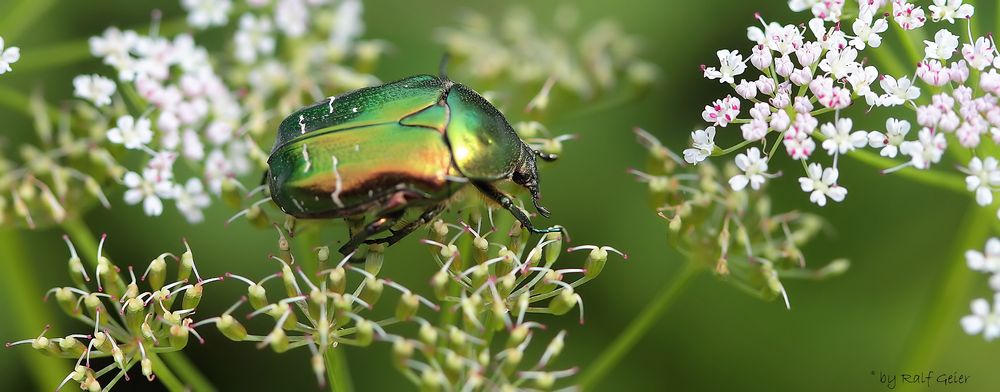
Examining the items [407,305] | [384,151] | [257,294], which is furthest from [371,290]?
[384,151]

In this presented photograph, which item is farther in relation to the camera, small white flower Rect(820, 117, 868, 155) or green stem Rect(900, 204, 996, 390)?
green stem Rect(900, 204, 996, 390)

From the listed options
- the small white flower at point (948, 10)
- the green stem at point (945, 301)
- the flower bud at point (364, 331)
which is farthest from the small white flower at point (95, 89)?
the green stem at point (945, 301)

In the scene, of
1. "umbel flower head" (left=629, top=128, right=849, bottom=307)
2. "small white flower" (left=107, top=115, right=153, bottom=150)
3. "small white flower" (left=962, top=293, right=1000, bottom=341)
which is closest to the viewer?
"small white flower" (left=962, top=293, right=1000, bottom=341)

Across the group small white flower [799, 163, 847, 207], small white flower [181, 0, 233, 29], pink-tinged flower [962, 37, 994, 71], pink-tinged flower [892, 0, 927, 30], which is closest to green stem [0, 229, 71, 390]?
small white flower [181, 0, 233, 29]

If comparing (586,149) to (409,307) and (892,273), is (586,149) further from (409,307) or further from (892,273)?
(409,307)

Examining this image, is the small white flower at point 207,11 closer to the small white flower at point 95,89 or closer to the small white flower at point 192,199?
the small white flower at point 95,89

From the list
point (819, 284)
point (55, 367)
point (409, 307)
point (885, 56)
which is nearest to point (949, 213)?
point (819, 284)

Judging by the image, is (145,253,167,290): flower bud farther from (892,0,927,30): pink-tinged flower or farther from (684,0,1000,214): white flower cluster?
(892,0,927,30): pink-tinged flower
